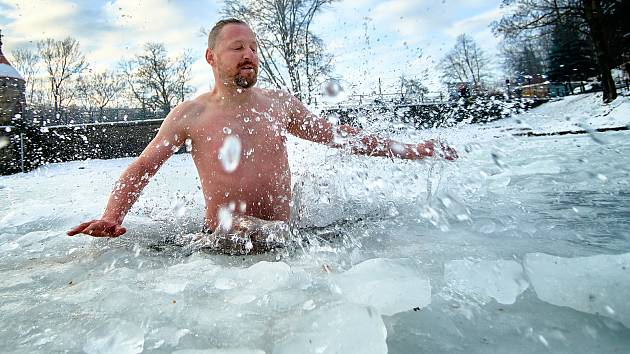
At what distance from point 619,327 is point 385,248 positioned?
3.35 feet

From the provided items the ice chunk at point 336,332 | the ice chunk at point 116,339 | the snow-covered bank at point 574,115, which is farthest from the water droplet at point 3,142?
the snow-covered bank at point 574,115

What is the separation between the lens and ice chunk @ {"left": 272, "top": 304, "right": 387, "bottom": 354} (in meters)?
0.92

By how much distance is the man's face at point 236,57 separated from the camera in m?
2.33

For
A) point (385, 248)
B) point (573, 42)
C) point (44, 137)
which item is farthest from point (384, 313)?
point (573, 42)

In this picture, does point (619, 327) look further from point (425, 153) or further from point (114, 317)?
point (425, 153)

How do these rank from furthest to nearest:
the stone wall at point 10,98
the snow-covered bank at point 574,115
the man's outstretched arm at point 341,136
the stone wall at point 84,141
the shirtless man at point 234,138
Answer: the stone wall at point 84,141 → the stone wall at point 10,98 → the snow-covered bank at point 574,115 → the man's outstretched arm at point 341,136 → the shirtless man at point 234,138

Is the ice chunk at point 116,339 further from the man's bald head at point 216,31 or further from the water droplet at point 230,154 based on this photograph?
the man's bald head at point 216,31

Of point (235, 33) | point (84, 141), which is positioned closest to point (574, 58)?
point (84, 141)

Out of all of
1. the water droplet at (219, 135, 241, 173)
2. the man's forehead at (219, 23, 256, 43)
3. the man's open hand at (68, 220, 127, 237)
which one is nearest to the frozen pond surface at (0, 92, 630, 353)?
the man's open hand at (68, 220, 127, 237)

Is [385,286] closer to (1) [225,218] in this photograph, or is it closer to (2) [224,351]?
(2) [224,351]

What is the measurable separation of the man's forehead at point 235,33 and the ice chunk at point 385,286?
1693mm

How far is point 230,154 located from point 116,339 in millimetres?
1412

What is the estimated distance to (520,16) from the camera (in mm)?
18078

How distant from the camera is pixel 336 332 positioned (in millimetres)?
977
